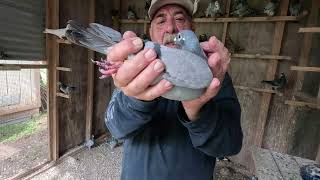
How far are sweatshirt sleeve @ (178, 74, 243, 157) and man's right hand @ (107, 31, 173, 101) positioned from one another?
0.14 m

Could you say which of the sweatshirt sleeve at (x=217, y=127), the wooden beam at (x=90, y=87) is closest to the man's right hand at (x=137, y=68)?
the sweatshirt sleeve at (x=217, y=127)

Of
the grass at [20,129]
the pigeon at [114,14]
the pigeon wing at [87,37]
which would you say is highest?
the pigeon at [114,14]

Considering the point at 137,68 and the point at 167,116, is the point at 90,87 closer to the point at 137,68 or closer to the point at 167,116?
the point at 167,116

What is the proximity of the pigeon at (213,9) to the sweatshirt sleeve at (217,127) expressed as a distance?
2230 mm

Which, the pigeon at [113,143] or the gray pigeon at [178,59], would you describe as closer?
the gray pigeon at [178,59]

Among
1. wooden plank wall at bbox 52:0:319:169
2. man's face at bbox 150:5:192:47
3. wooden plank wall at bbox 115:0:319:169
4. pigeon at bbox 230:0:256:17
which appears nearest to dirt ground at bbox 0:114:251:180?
wooden plank wall at bbox 52:0:319:169

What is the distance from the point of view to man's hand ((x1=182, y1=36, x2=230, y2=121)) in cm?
56

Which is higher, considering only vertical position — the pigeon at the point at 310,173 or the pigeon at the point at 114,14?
the pigeon at the point at 114,14

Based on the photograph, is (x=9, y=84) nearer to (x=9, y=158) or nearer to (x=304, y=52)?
(x=9, y=158)

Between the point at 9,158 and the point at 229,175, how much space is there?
248cm

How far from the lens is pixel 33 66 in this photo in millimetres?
2375

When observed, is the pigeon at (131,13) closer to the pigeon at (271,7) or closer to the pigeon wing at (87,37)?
the pigeon at (271,7)

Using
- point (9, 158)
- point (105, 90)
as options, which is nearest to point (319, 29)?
point (105, 90)

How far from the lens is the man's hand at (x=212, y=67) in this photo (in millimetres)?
564
